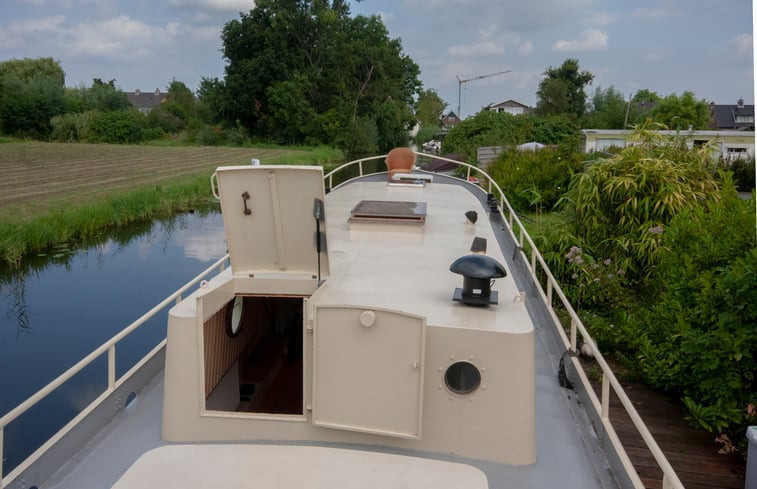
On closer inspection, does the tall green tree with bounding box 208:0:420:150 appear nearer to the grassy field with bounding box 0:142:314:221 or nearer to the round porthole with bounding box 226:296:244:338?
the grassy field with bounding box 0:142:314:221

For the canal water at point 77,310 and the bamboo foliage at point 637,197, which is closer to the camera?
the canal water at point 77,310

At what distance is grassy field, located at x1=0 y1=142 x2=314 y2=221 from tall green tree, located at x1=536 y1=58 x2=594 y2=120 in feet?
129

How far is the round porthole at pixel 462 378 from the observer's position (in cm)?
408

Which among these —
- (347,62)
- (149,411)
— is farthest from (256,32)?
(149,411)

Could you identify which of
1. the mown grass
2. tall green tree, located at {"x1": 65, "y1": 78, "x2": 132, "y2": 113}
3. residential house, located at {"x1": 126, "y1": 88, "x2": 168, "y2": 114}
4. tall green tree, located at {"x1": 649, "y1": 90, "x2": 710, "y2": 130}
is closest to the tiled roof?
residential house, located at {"x1": 126, "y1": 88, "x2": 168, "y2": 114}

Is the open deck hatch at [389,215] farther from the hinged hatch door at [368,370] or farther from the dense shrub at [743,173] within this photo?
the dense shrub at [743,173]

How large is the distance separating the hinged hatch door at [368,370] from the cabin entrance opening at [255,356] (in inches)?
49.3

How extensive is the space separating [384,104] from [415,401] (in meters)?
67.6

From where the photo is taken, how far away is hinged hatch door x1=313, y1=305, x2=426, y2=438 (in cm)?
391

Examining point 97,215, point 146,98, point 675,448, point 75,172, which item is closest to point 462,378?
point 675,448

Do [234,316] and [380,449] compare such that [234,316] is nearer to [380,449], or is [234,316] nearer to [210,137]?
[380,449]

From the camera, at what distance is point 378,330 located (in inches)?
155

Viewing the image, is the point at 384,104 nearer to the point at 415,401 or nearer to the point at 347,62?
the point at 347,62

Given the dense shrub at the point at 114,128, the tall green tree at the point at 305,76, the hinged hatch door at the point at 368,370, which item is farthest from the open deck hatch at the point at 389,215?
the dense shrub at the point at 114,128
